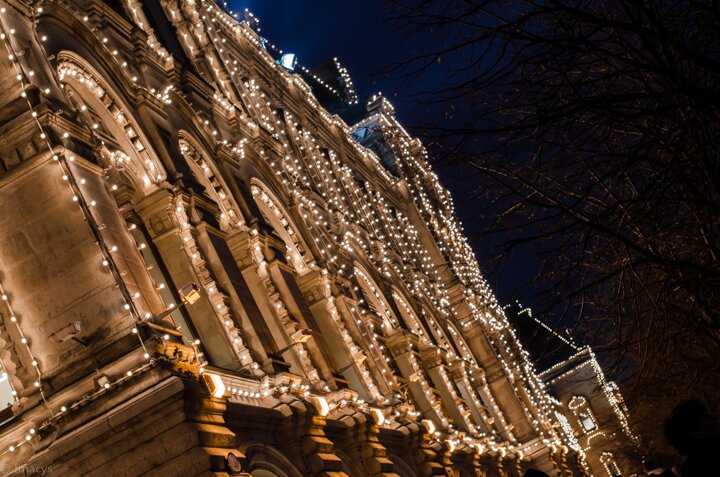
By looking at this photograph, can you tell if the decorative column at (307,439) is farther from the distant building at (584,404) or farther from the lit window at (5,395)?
the distant building at (584,404)

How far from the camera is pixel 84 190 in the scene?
15312 mm

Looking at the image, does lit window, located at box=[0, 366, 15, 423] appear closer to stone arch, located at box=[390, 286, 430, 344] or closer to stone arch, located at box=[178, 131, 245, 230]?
stone arch, located at box=[178, 131, 245, 230]

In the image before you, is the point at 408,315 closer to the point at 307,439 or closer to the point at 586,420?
the point at 307,439

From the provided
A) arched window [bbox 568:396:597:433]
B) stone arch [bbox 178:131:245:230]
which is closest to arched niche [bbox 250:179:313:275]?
stone arch [bbox 178:131:245:230]

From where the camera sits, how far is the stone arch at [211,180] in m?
23.1

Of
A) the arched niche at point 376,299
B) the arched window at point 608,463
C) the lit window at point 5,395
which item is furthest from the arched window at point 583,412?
the lit window at point 5,395

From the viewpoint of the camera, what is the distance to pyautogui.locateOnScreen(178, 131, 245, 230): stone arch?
23125mm

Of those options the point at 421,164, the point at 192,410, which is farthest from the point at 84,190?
the point at 421,164

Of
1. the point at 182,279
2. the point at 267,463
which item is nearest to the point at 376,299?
the point at 182,279

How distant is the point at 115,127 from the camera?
20172mm

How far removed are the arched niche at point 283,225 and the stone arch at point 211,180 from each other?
10.0 feet

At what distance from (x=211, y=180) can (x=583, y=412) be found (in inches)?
3044

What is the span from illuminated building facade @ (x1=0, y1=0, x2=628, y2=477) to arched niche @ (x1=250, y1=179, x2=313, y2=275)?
7 cm

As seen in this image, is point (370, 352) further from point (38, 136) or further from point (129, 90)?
point (38, 136)
